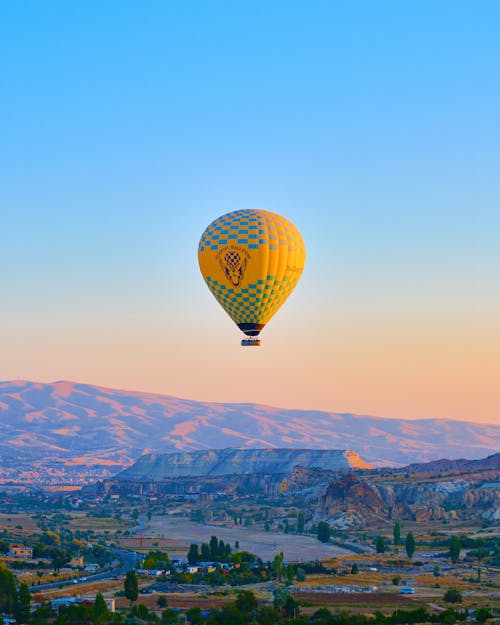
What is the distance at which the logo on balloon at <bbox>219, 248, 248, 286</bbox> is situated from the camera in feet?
301

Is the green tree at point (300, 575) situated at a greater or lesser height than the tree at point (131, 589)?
greater

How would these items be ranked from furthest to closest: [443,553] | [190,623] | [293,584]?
[443,553]
[293,584]
[190,623]

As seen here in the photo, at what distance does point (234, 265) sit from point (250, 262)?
51.8 inches

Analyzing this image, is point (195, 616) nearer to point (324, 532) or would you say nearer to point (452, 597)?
point (452, 597)

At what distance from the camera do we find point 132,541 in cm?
16212

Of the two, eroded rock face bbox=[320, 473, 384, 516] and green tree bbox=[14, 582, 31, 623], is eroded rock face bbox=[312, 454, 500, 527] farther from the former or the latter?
green tree bbox=[14, 582, 31, 623]

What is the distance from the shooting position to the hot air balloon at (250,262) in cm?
9200

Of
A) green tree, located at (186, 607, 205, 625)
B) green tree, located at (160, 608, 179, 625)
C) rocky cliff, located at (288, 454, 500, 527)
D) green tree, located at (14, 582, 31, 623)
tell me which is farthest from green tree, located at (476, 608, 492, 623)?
rocky cliff, located at (288, 454, 500, 527)

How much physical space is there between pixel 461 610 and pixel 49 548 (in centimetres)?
6269

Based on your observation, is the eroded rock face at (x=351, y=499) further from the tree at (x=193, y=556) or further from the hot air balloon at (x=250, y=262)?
the hot air balloon at (x=250, y=262)

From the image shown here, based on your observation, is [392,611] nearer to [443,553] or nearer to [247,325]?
[247,325]

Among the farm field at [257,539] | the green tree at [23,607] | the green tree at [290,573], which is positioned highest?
the farm field at [257,539]

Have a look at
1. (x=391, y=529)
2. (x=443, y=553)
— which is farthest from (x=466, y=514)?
(x=443, y=553)

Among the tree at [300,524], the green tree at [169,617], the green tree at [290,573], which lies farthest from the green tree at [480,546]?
the green tree at [169,617]
